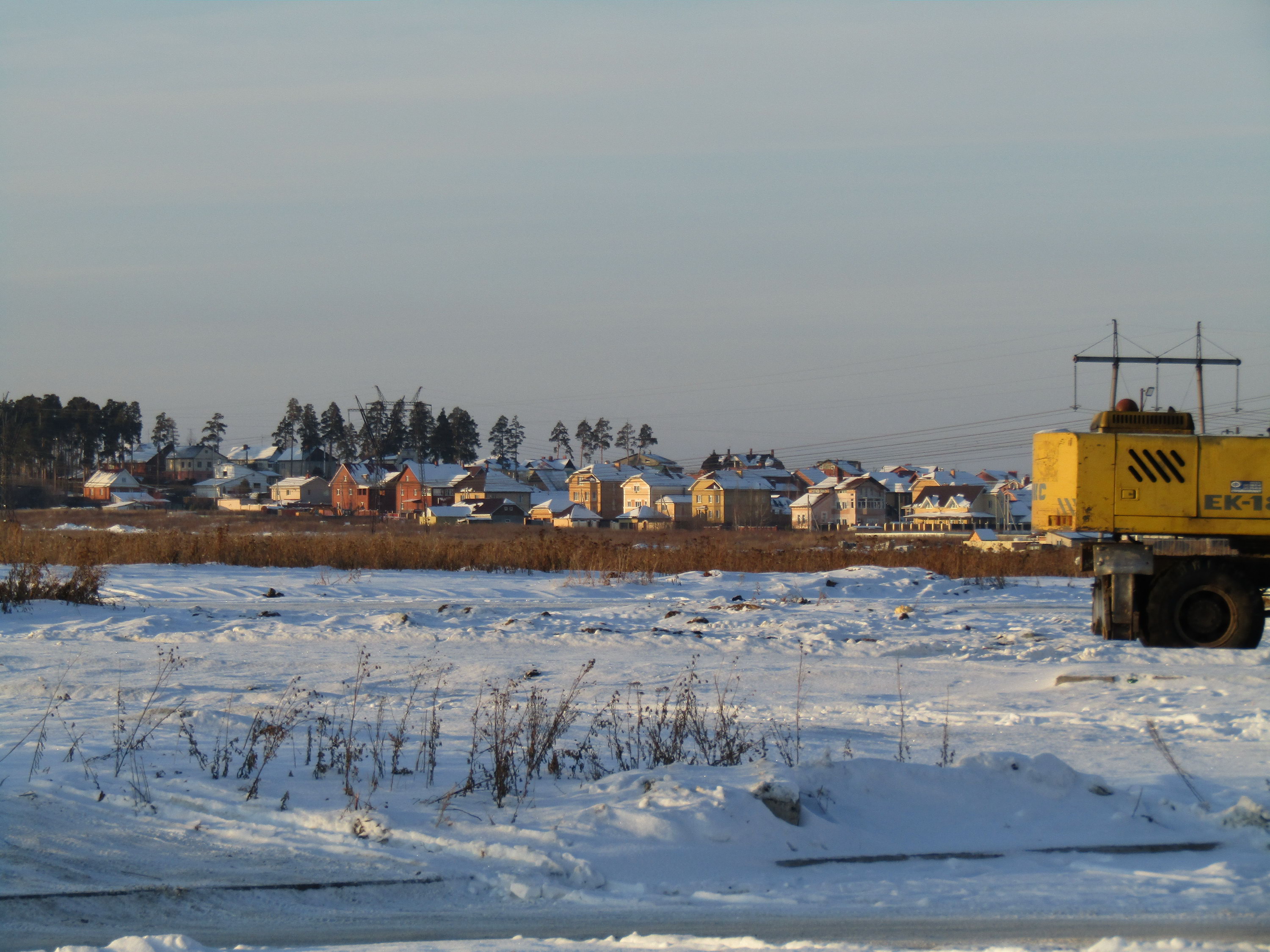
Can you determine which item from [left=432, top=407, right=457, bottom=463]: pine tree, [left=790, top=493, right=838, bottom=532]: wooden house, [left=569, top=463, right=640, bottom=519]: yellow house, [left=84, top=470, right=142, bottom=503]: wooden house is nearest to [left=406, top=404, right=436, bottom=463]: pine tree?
[left=432, top=407, right=457, bottom=463]: pine tree

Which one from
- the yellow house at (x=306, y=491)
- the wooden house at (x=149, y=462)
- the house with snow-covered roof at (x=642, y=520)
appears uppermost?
the wooden house at (x=149, y=462)

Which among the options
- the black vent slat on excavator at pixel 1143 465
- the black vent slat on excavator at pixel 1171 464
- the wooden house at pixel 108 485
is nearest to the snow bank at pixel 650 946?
the black vent slat on excavator at pixel 1143 465

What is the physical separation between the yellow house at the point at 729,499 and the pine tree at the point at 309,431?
56.5 m

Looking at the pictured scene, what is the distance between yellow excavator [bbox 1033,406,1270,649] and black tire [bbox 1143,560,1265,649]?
0.04 ft

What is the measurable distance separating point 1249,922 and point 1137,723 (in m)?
5.21

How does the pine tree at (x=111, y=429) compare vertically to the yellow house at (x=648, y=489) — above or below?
above

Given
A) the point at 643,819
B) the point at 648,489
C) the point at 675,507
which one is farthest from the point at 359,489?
the point at 643,819

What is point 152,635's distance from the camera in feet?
53.2

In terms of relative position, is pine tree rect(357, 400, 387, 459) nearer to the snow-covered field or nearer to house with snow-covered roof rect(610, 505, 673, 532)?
house with snow-covered roof rect(610, 505, 673, 532)

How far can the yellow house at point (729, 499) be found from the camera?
10254cm

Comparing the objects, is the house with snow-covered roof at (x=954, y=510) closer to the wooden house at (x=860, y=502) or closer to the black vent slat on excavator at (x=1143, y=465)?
the wooden house at (x=860, y=502)

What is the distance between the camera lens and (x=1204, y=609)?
14930 millimetres

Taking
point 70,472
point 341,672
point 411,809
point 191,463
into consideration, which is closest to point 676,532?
point 341,672

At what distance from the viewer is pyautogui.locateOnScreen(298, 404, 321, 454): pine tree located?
13788cm
